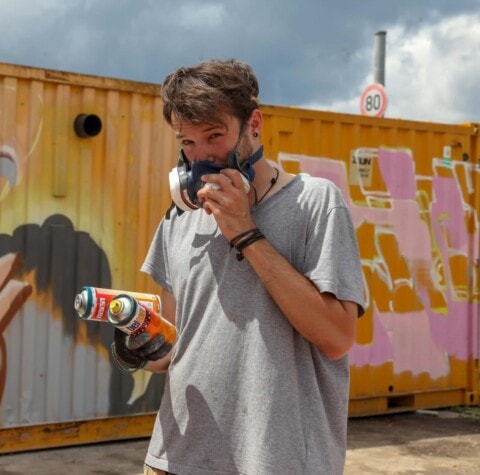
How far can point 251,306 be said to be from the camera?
6.98 ft

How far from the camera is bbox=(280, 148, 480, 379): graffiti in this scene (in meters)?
8.12

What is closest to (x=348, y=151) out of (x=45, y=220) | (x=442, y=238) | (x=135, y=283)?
(x=442, y=238)

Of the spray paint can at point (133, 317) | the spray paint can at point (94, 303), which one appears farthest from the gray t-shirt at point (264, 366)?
the spray paint can at point (94, 303)

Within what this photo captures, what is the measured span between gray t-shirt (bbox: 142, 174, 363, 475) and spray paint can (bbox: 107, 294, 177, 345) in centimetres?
11

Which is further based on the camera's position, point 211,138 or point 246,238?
point 211,138

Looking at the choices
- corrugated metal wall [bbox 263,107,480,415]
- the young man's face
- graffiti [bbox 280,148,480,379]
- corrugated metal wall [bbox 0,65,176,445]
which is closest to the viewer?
the young man's face

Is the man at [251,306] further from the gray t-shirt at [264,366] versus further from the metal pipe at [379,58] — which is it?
the metal pipe at [379,58]

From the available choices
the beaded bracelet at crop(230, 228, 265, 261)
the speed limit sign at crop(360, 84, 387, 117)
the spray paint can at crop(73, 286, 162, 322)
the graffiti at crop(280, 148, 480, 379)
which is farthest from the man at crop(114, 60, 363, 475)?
the speed limit sign at crop(360, 84, 387, 117)

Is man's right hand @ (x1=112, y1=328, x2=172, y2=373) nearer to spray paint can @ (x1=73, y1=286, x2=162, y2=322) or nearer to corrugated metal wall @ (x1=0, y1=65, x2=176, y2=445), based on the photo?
spray paint can @ (x1=73, y1=286, x2=162, y2=322)

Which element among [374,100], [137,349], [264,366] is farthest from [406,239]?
[264,366]

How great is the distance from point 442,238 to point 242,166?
682cm

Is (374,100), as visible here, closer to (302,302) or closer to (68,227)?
(68,227)

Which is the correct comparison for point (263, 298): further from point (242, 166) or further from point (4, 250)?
point (4, 250)

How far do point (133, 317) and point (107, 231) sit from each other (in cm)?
452
